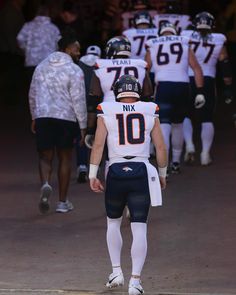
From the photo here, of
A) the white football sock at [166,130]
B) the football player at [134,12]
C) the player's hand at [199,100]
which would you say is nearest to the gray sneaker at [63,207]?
the white football sock at [166,130]

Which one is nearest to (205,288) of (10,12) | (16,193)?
(16,193)

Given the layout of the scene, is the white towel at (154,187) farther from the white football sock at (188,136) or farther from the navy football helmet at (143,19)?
the navy football helmet at (143,19)

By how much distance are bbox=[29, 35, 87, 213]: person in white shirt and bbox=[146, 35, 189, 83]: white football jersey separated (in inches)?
69.4

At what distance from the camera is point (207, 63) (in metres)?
13.8

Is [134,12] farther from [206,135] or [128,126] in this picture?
[128,126]

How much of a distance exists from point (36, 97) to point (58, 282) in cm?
303

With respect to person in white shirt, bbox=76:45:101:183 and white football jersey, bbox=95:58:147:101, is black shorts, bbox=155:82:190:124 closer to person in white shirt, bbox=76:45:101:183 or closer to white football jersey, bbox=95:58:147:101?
person in white shirt, bbox=76:45:101:183

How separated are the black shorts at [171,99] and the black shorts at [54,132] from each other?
80.3 inches

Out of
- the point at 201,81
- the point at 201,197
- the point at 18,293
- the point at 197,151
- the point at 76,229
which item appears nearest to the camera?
the point at 18,293

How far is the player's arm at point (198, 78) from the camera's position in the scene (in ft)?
42.7

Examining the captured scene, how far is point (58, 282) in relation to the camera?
8789 mm

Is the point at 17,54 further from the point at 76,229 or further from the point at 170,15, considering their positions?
the point at 76,229

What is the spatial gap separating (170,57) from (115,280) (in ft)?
16.3

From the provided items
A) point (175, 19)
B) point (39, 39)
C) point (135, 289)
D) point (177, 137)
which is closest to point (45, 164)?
point (177, 137)
